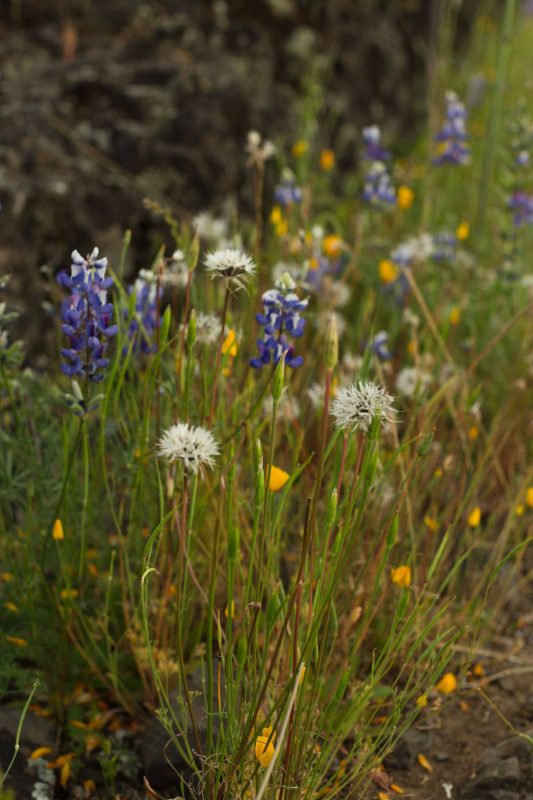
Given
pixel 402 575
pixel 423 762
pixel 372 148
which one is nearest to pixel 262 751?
pixel 402 575

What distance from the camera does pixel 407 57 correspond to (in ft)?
17.7

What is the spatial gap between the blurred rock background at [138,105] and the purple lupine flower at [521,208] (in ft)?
3.96

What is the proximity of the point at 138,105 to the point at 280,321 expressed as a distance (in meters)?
2.24

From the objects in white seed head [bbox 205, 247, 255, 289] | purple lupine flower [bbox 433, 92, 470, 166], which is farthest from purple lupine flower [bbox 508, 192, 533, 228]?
white seed head [bbox 205, 247, 255, 289]

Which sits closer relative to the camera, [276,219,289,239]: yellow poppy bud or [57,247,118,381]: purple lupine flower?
[57,247,118,381]: purple lupine flower

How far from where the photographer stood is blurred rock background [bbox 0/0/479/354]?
3.42 meters

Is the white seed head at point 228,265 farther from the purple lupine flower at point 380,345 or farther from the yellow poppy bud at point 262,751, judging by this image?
the purple lupine flower at point 380,345

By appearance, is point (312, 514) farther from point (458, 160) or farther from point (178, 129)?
point (178, 129)

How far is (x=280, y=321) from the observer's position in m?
1.92

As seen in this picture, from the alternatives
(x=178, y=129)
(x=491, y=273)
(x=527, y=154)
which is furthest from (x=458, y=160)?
(x=178, y=129)

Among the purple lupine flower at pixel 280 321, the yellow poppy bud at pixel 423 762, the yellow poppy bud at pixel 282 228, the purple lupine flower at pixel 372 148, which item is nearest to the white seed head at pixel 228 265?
the purple lupine flower at pixel 280 321

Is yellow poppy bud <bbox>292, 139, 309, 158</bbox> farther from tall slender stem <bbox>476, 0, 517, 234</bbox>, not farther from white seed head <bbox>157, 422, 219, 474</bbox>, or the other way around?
white seed head <bbox>157, 422, 219, 474</bbox>

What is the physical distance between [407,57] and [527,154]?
2309 mm

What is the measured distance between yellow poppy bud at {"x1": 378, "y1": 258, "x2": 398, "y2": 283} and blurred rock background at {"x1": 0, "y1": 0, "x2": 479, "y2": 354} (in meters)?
0.90
